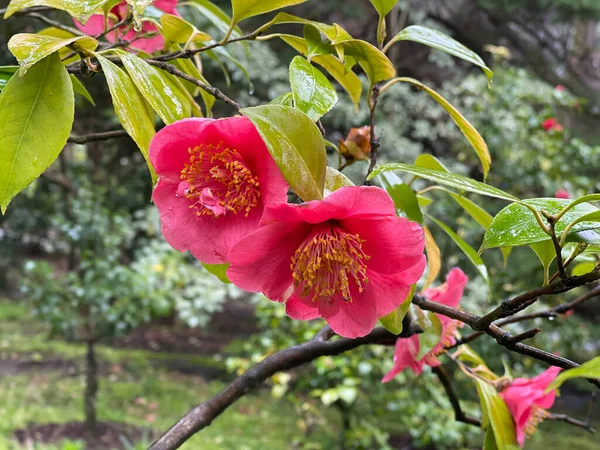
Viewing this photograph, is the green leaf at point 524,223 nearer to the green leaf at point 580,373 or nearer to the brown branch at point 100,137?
the green leaf at point 580,373

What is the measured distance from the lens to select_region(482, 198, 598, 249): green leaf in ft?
0.98

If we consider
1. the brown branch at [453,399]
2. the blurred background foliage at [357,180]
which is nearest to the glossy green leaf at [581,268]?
the brown branch at [453,399]

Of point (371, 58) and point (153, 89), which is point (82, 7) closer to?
point (153, 89)

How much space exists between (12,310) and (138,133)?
4258mm

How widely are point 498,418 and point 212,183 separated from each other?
0.34 m

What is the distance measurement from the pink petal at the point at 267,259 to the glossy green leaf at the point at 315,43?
141mm

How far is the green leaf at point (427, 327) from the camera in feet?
1.51

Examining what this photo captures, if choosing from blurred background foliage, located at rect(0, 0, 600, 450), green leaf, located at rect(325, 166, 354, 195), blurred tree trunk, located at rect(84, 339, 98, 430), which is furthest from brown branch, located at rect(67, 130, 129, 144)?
blurred tree trunk, located at rect(84, 339, 98, 430)

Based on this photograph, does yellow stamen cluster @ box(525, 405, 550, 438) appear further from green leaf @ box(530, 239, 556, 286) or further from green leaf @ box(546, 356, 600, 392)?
green leaf @ box(546, 356, 600, 392)

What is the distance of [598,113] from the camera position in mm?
3252

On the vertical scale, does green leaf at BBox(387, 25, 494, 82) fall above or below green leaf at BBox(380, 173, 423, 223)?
above

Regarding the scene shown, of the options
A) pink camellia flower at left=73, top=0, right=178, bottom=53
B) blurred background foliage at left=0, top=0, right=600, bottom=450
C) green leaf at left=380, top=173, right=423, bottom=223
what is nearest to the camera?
green leaf at left=380, top=173, right=423, bottom=223

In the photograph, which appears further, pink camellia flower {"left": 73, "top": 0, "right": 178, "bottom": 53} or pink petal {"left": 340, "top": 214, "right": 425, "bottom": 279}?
pink camellia flower {"left": 73, "top": 0, "right": 178, "bottom": 53}

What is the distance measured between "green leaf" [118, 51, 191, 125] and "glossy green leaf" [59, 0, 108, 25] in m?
0.03
